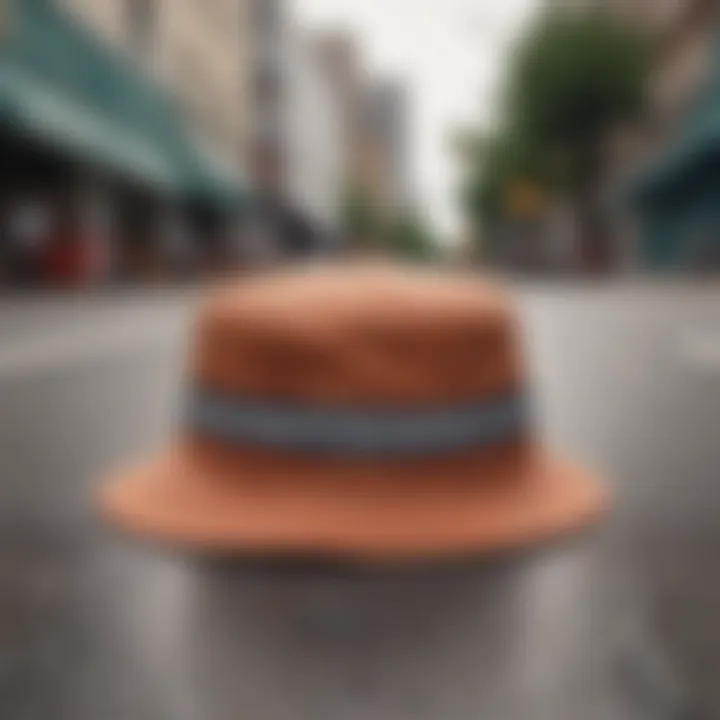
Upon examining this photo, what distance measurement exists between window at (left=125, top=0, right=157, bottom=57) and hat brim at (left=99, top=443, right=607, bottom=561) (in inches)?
727

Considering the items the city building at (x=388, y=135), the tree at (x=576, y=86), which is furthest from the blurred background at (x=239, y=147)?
the city building at (x=388, y=135)

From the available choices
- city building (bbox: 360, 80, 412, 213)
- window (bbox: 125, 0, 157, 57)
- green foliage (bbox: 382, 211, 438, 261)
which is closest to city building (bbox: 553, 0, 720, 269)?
window (bbox: 125, 0, 157, 57)

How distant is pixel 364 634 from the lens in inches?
62.9

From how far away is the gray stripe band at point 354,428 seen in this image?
2.03 m

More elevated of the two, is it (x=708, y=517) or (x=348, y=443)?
(x=348, y=443)

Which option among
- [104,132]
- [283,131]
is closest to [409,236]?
[283,131]

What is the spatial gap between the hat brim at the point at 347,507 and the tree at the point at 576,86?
92.9 feet

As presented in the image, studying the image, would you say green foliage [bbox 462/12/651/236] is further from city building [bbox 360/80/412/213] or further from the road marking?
city building [bbox 360/80/412/213]

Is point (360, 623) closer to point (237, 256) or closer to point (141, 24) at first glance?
point (141, 24)

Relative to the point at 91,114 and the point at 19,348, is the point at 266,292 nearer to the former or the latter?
the point at 19,348

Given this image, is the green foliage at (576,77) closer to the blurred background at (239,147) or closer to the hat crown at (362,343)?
the blurred background at (239,147)

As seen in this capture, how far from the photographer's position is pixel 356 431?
2031 millimetres

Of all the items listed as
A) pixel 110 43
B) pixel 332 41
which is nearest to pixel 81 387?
pixel 110 43

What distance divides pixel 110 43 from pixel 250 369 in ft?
59.6
